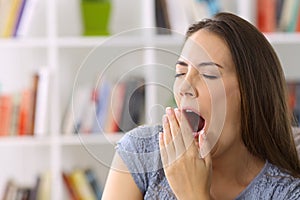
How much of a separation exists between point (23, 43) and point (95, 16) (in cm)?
31

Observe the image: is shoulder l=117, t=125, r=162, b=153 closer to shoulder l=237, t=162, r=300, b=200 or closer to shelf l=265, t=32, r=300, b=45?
shoulder l=237, t=162, r=300, b=200

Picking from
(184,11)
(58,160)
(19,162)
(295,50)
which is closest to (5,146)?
(19,162)

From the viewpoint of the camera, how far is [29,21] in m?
2.68

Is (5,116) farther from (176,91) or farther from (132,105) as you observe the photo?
(176,91)

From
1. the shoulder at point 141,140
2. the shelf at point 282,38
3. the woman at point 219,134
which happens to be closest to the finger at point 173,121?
the woman at point 219,134

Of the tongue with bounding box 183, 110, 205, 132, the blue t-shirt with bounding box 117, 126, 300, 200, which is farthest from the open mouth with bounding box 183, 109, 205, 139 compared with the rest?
the blue t-shirt with bounding box 117, 126, 300, 200

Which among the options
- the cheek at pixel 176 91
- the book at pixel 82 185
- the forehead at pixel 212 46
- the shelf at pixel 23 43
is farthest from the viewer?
the book at pixel 82 185

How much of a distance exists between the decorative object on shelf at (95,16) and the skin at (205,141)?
1357mm

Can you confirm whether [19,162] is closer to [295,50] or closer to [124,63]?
[295,50]

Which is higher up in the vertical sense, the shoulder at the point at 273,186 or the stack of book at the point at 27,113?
the shoulder at the point at 273,186

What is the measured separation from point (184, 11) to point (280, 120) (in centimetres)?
131

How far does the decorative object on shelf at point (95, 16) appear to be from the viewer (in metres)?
2.71

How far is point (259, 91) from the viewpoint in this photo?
1.41 metres

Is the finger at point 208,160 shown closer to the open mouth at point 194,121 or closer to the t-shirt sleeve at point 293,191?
the open mouth at point 194,121
